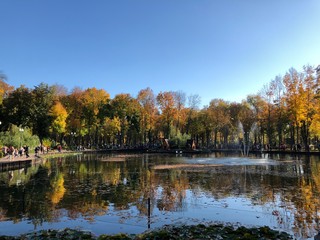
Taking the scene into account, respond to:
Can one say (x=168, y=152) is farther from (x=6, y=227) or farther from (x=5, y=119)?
(x=6, y=227)

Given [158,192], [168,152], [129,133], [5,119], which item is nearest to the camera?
[158,192]

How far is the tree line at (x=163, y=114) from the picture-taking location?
167 feet

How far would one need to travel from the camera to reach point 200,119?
73.0m

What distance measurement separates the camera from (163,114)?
71438 millimetres

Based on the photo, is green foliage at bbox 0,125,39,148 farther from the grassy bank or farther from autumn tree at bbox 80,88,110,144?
the grassy bank

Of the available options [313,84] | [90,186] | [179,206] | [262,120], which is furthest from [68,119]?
[179,206]

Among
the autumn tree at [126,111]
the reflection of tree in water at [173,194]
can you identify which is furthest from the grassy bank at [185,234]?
the autumn tree at [126,111]

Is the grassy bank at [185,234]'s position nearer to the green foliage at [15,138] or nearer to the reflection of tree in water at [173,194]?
the reflection of tree in water at [173,194]

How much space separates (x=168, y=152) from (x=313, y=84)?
28545mm

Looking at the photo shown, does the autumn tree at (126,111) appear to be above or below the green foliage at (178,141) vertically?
above

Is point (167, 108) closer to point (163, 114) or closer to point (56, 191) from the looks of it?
point (163, 114)

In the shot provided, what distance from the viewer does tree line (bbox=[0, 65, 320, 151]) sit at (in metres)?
50.8

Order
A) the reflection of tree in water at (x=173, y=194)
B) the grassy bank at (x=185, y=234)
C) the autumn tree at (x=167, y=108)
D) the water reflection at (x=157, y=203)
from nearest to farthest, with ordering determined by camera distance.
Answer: the grassy bank at (x=185, y=234) → the water reflection at (x=157, y=203) → the reflection of tree in water at (x=173, y=194) → the autumn tree at (x=167, y=108)

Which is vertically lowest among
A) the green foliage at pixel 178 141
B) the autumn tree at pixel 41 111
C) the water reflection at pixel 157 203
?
the water reflection at pixel 157 203
